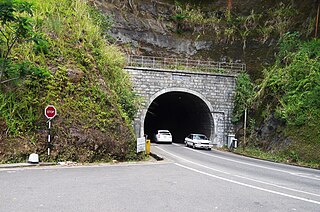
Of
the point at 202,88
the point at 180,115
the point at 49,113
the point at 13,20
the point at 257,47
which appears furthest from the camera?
the point at 180,115

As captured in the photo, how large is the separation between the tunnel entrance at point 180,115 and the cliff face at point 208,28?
496 centimetres

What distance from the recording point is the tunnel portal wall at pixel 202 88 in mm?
27859

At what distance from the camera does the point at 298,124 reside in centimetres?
2020

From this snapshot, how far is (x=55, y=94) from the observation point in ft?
46.9

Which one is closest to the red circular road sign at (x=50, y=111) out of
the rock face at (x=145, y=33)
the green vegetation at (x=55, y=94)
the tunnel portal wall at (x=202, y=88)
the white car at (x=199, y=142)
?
the green vegetation at (x=55, y=94)

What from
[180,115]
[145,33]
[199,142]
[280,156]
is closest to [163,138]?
[199,142]

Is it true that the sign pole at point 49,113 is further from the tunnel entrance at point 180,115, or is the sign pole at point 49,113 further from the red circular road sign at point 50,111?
the tunnel entrance at point 180,115

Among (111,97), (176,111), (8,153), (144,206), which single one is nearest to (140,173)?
(144,206)

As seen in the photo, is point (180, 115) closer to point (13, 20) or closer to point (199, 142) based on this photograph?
point (199, 142)

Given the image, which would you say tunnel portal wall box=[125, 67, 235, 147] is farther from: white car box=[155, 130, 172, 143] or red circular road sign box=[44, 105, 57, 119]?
red circular road sign box=[44, 105, 57, 119]

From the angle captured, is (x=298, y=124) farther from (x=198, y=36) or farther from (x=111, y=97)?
(x=198, y=36)

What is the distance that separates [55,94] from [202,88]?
16795mm

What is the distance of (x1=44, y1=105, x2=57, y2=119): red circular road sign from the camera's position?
13016mm

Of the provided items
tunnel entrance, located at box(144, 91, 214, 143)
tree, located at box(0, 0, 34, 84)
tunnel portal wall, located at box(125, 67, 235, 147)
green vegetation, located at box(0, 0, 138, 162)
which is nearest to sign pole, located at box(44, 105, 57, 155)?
green vegetation, located at box(0, 0, 138, 162)
